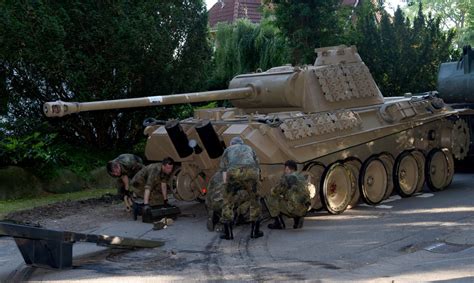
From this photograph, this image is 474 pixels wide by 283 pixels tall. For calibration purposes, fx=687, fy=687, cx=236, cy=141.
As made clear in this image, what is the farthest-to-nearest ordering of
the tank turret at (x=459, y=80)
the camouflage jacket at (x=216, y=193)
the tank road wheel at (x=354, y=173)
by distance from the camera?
the tank turret at (x=459, y=80) → the tank road wheel at (x=354, y=173) → the camouflage jacket at (x=216, y=193)

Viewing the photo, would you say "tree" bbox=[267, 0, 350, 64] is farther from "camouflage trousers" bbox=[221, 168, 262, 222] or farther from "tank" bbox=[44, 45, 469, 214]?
"camouflage trousers" bbox=[221, 168, 262, 222]

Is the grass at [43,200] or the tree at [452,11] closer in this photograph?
the grass at [43,200]

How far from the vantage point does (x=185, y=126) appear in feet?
39.5

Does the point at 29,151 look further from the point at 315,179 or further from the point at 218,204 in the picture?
the point at 315,179

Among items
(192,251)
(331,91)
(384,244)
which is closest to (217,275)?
(192,251)

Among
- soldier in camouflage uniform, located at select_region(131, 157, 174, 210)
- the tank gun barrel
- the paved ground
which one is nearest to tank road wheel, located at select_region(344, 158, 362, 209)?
the paved ground

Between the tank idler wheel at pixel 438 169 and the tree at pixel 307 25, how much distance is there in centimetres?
687

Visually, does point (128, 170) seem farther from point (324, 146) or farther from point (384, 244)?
point (384, 244)

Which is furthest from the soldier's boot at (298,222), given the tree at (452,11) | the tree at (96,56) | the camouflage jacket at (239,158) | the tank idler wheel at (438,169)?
the tree at (452,11)

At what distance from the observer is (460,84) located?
1630 cm

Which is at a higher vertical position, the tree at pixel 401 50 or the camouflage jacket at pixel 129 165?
the tree at pixel 401 50

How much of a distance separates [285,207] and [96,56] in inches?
252

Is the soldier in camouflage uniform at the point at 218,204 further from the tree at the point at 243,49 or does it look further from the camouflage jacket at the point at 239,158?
the tree at the point at 243,49

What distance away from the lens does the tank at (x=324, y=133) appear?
432 inches
